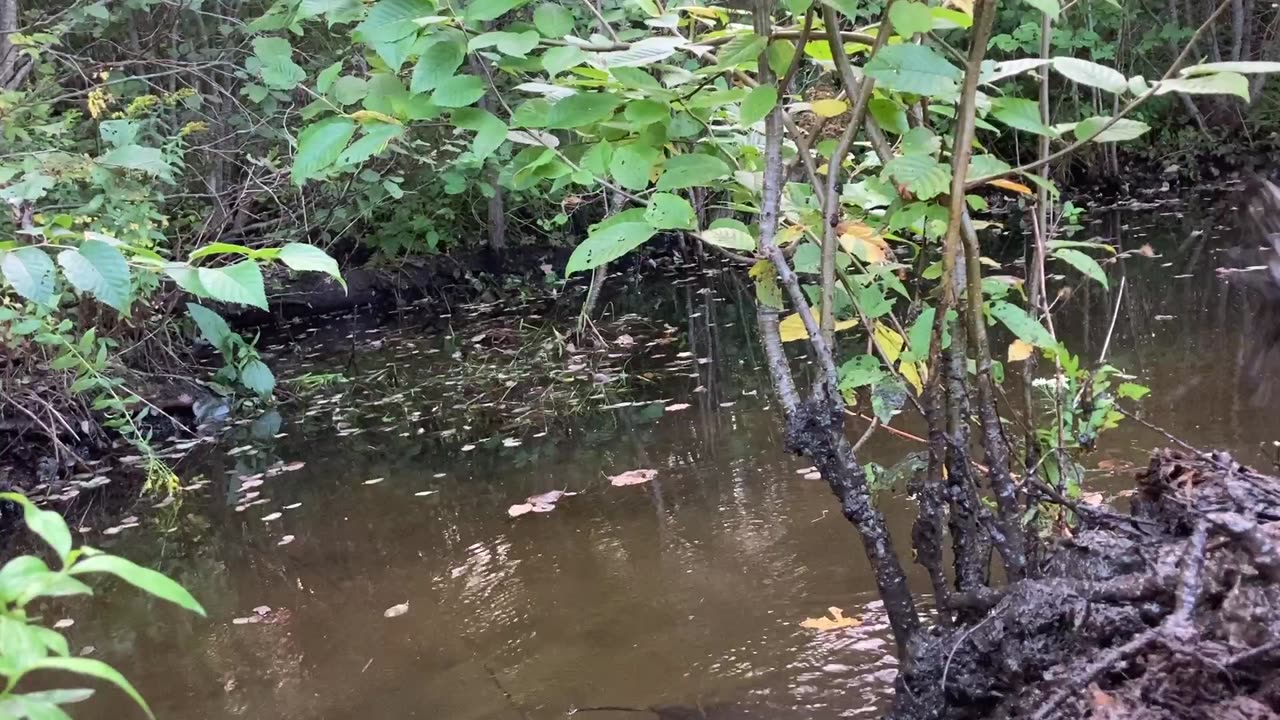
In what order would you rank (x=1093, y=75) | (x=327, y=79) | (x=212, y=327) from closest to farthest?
1. (x=1093, y=75)
2. (x=327, y=79)
3. (x=212, y=327)

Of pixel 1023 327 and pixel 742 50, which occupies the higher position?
pixel 742 50

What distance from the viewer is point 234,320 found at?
8375 mm


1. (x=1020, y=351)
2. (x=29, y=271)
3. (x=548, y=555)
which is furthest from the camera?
(x=548, y=555)

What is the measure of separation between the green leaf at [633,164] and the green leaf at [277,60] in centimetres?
101

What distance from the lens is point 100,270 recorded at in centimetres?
104

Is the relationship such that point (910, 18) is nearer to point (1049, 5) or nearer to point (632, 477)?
point (1049, 5)

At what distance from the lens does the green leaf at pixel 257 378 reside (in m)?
Result: 5.14

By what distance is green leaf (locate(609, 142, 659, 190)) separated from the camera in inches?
56.0

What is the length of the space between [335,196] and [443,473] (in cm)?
461

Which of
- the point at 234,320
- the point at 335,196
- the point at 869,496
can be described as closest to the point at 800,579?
the point at 869,496

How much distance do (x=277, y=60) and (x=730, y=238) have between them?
60.3 inches

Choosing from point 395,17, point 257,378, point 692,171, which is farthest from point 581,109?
point 257,378

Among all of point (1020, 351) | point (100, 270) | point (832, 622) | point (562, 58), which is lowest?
point (832, 622)

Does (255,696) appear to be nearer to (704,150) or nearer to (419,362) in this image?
(704,150)
